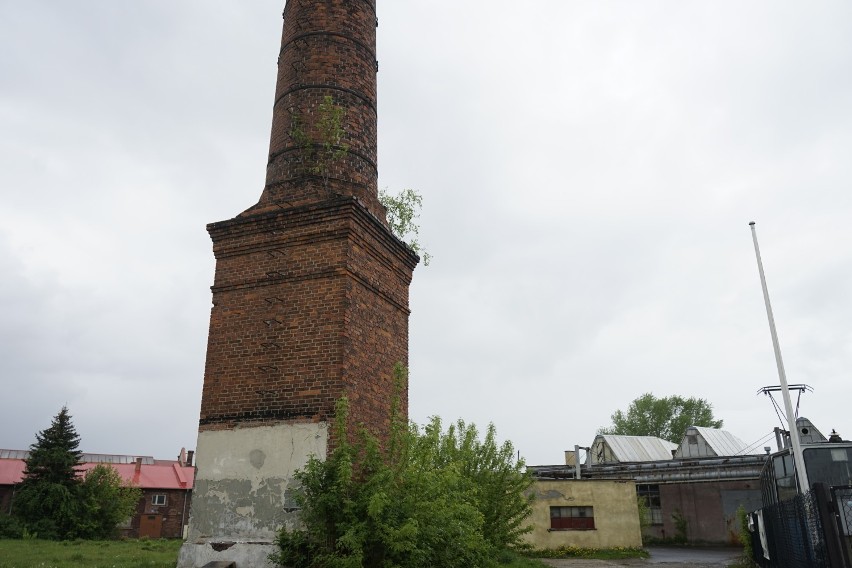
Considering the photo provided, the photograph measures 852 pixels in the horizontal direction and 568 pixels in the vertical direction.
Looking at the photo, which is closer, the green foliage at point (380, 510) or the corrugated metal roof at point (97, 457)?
the green foliage at point (380, 510)

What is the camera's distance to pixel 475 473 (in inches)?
505

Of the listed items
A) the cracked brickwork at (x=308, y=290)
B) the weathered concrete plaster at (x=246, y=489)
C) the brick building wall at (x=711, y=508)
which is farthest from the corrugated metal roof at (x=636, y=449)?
the weathered concrete plaster at (x=246, y=489)

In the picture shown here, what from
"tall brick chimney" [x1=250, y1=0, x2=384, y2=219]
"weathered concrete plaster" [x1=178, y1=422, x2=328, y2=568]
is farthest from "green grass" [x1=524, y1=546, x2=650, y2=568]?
"tall brick chimney" [x1=250, y1=0, x2=384, y2=219]

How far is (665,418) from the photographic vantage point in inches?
2199

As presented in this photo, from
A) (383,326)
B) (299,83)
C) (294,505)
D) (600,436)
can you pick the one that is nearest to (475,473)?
(383,326)

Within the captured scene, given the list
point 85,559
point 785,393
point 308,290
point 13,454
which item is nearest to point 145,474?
point 13,454

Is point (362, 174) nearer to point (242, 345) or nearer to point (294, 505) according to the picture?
point (242, 345)

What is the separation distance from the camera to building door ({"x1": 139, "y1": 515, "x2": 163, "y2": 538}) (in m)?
37.6

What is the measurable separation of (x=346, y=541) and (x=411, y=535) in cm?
61

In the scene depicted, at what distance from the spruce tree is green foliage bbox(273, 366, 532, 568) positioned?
28.4 m

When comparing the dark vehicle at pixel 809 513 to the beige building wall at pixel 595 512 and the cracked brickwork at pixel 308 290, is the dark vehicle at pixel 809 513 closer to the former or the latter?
the cracked brickwork at pixel 308 290

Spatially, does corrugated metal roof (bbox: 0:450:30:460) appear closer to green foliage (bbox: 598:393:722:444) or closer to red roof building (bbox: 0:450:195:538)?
red roof building (bbox: 0:450:195:538)

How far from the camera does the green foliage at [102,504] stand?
1216 inches

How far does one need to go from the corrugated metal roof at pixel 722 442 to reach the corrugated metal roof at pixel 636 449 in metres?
2.51
